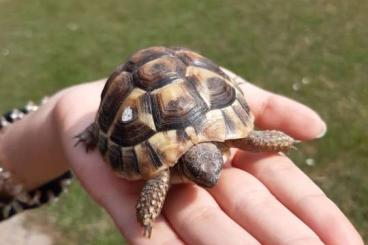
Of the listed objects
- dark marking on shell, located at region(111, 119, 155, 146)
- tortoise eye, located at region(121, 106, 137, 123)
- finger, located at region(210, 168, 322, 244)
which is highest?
tortoise eye, located at region(121, 106, 137, 123)

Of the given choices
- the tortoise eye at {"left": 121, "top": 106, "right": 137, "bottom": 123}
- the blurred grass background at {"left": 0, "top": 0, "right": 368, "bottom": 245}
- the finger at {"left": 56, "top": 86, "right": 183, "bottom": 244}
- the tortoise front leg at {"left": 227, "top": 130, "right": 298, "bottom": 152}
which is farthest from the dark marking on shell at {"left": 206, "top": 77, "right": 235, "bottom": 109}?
the blurred grass background at {"left": 0, "top": 0, "right": 368, "bottom": 245}

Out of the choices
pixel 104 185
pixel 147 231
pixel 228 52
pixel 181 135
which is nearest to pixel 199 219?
pixel 147 231

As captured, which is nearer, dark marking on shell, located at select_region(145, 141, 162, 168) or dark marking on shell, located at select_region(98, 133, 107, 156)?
dark marking on shell, located at select_region(145, 141, 162, 168)

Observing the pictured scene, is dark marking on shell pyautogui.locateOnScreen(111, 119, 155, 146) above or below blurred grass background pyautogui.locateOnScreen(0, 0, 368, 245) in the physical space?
above

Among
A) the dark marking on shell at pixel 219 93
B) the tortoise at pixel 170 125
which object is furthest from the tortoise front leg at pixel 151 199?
the dark marking on shell at pixel 219 93

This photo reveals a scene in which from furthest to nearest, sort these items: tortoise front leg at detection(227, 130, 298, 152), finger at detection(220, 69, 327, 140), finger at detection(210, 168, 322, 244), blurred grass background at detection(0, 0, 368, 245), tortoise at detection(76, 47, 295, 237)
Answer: blurred grass background at detection(0, 0, 368, 245), finger at detection(220, 69, 327, 140), tortoise front leg at detection(227, 130, 298, 152), tortoise at detection(76, 47, 295, 237), finger at detection(210, 168, 322, 244)

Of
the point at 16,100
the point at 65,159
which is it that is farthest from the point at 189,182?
the point at 16,100

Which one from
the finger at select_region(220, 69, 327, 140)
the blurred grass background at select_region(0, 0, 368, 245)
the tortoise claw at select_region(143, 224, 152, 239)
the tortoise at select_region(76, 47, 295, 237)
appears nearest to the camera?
the tortoise claw at select_region(143, 224, 152, 239)

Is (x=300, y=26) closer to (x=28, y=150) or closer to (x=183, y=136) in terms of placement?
(x=28, y=150)

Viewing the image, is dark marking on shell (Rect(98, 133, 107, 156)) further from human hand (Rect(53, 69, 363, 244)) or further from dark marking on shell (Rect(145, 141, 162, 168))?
dark marking on shell (Rect(145, 141, 162, 168))
